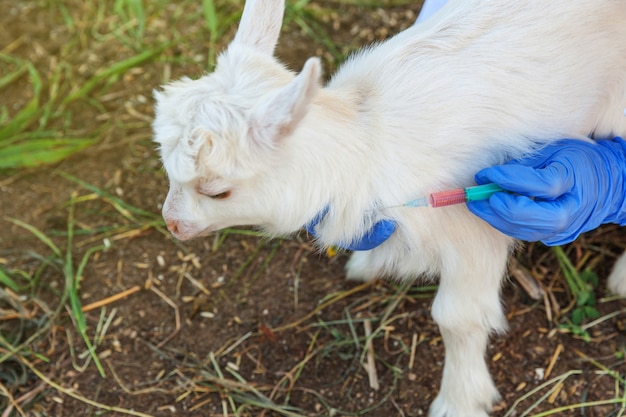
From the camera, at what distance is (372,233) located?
7.39 feet

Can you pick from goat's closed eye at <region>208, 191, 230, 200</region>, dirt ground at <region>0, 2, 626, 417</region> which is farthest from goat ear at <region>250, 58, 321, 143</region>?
dirt ground at <region>0, 2, 626, 417</region>

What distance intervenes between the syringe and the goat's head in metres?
0.43

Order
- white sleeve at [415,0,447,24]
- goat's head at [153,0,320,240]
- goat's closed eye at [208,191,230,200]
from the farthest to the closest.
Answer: white sleeve at [415,0,447,24]
goat's closed eye at [208,191,230,200]
goat's head at [153,0,320,240]

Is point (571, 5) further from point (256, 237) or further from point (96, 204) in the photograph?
point (96, 204)

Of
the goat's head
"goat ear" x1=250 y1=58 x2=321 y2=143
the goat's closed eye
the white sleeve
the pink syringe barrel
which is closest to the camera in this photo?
"goat ear" x1=250 y1=58 x2=321 y2=143

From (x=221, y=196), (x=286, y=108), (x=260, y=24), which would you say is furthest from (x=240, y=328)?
(x=286, y=108)

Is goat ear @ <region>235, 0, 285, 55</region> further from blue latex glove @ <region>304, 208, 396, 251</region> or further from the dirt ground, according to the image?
the dirt ground

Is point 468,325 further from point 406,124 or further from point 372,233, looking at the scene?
point 406,124

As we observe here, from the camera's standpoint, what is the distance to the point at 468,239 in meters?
2.28

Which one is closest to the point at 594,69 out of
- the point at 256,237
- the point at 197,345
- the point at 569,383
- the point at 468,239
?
the point at 468,239

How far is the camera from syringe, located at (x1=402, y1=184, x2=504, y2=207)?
215cm

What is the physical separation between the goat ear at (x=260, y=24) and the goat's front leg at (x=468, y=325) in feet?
2.81

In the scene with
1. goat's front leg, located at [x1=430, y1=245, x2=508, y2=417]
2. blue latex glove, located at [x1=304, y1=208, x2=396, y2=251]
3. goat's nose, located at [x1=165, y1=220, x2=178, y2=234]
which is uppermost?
blue latex glove, located at [x1=304, y1=208, x2=396, y2=251]

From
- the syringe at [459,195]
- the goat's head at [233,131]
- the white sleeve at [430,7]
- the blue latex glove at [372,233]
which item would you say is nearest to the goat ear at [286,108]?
the goat's head at [233,131]
